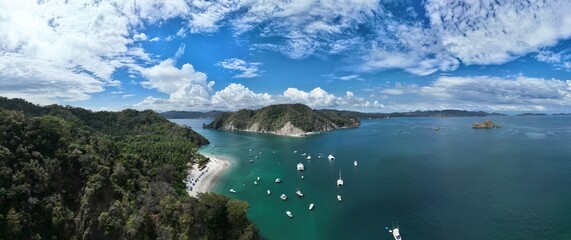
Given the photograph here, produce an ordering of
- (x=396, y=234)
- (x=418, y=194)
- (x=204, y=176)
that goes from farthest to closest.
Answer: (x=204, y=176), (x=418, y=194), (x=396, y=234)

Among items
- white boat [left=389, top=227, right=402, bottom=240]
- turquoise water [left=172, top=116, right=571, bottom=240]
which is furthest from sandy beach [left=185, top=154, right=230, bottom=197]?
white boat [left=389, top=227, right=402, bottom=240]

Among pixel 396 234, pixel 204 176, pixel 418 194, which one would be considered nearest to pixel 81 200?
pixel 204 176

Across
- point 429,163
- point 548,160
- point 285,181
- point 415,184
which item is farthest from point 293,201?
point 548,160

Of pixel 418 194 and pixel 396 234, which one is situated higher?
pixel 418 194

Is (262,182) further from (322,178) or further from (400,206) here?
(400,206)

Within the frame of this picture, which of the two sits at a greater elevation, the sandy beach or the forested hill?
the forested hill

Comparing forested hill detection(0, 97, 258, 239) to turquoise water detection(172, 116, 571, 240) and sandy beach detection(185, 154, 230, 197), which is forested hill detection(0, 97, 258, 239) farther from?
sandy beach detection(185, 154, 230, 197)

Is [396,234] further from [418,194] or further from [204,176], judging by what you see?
[204,176]

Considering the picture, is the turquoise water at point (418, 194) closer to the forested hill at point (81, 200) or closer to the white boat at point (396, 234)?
the white boat at point (396, 234)

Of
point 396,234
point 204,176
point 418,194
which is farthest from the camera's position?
point 204,176
